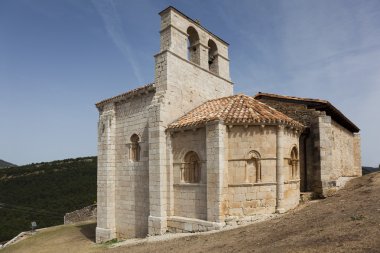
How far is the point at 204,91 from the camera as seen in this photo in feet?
50.6

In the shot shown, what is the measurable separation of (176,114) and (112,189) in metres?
5.46

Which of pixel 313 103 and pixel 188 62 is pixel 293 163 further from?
pixel 188 62

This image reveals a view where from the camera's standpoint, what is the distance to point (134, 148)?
15.0 metres

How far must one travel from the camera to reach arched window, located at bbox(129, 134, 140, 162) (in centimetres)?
1489

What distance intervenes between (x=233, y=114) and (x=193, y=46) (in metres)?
5.28

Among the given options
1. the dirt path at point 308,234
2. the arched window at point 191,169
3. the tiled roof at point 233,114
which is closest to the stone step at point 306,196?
the dirt path at point 308,234

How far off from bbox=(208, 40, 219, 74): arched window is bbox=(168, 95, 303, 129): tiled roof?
3209 mm

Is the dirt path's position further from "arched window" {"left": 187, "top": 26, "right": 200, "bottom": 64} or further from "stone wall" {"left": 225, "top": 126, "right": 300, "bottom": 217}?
"arched window" {"left": 187, "top": 26, "right": 200, "bottom": 64}

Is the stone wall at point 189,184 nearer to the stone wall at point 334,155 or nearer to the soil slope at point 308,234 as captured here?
the soil slope at point 308,234

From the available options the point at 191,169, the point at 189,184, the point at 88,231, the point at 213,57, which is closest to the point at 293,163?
the point at 191,169

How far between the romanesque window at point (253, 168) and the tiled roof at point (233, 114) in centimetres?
128

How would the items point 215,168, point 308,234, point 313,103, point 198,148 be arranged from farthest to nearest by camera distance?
point 313,103
point 198,148
point 215,168
point 308,234

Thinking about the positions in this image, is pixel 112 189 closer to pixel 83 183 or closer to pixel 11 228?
pixel 11 228

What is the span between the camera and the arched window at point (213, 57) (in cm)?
1659
